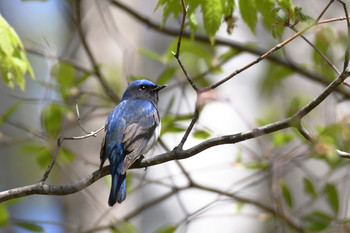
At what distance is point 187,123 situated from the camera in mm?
7262

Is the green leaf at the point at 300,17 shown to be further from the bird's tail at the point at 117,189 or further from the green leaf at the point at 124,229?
the green leaf at the point at 124,229

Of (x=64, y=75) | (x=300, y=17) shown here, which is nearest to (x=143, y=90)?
(x=64, y=75)

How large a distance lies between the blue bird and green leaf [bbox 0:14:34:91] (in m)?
0.83

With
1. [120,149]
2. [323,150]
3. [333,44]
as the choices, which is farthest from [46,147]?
[323,150]

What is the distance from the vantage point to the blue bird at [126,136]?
12.4 feet

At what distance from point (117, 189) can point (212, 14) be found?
4.80 ft

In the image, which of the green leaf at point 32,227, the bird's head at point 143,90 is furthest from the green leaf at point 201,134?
the green leaf at point 32,227

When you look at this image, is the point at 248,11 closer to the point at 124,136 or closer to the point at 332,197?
the point at 124,136

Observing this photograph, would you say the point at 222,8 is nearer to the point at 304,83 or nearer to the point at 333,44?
the point at 333,44

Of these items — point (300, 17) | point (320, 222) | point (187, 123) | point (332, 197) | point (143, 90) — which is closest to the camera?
point (300, 17)

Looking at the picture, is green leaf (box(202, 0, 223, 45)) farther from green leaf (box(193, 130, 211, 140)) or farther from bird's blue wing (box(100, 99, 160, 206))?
bird's blue wing (box(100, 99, 160, 206))

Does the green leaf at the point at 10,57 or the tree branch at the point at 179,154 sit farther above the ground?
the green leaf at the point at 10,57

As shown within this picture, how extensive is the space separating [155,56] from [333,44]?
5.13 feet

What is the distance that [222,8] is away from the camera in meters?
3.04
